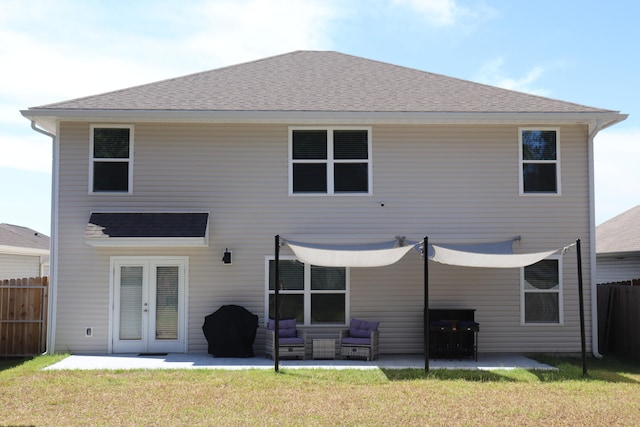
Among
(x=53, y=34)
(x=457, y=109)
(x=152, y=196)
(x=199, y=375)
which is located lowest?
(x=199, y=375)

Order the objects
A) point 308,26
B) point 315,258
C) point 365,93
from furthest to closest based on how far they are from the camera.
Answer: point 365,93
point 308,26
point 315,258

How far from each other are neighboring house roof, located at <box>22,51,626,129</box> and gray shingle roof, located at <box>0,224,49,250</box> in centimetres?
980

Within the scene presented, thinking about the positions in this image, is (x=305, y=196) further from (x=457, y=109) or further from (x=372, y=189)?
(x=457, y=109)

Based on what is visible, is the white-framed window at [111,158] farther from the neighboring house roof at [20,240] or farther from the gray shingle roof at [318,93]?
the neighboring house roof at [20,240]

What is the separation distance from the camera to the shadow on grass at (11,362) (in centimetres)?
1165

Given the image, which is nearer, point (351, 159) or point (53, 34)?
point (53, 34)

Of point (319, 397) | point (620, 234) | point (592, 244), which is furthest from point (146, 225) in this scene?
point (620, 234)

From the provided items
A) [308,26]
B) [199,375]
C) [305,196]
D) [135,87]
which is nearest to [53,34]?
[135,87]

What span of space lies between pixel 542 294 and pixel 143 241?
26.6ft

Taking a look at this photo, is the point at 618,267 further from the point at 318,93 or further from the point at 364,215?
the point at 318,93

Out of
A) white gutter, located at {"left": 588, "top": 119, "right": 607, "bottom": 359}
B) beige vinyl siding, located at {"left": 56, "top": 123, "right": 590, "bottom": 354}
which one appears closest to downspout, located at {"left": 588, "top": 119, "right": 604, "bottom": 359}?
white gutter, located at {"left": 588, "top": 119, "right": 607, "bottom": 359}

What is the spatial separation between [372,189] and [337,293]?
2242 millimetres

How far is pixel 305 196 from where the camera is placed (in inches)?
521

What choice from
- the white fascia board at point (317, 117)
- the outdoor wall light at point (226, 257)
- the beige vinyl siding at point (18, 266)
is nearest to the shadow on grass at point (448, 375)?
the outdoor wall light at point (226, 257)
